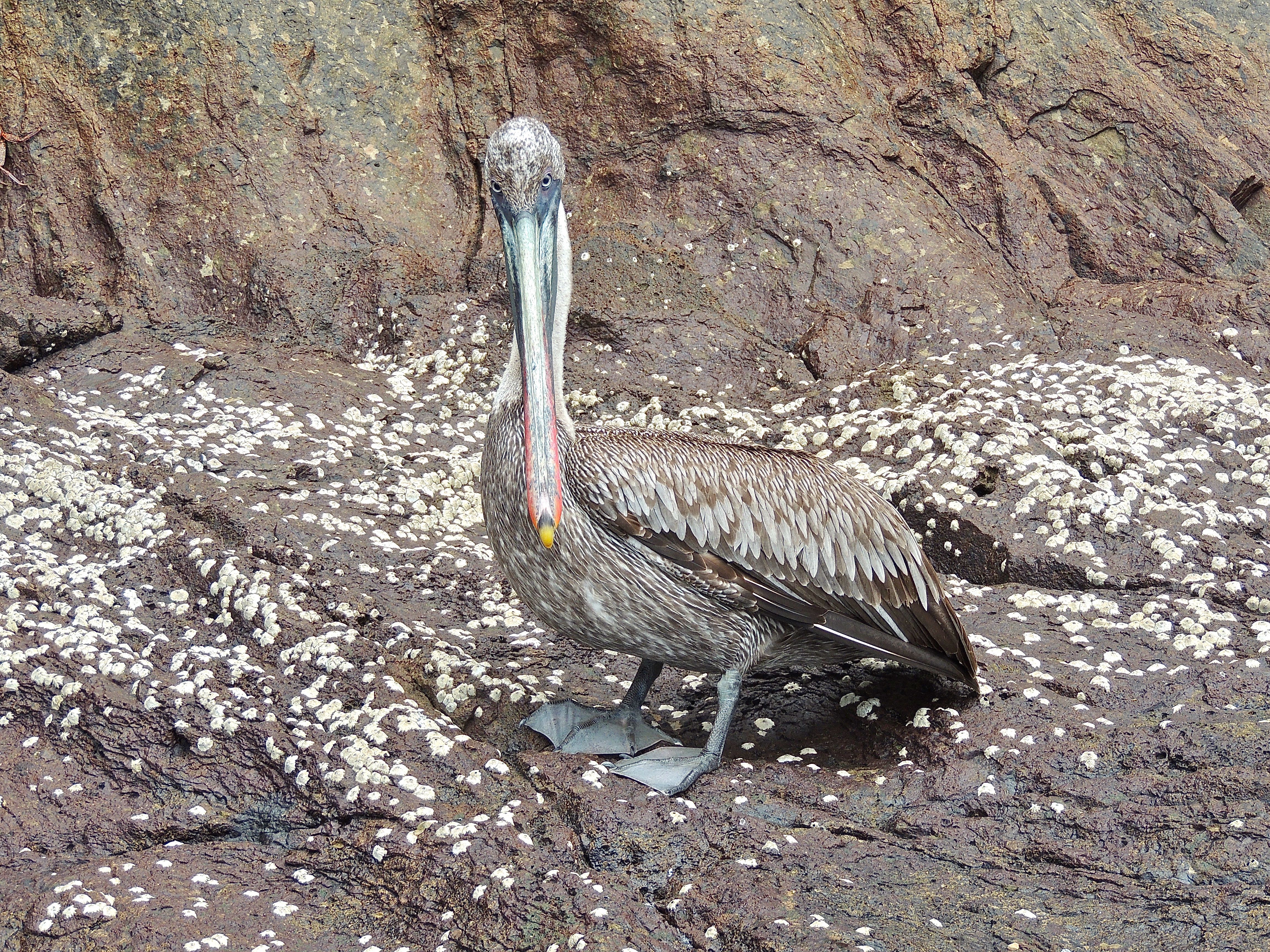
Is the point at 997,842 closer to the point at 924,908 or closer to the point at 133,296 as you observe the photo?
the point at 924,908

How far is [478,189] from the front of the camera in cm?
694

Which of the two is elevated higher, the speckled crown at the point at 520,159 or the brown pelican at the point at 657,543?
the speckled crown at the point at 520,159

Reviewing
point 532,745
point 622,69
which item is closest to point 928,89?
point 622,69

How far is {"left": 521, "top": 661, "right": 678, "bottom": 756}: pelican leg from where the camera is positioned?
379cm

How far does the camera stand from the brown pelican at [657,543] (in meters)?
3.48

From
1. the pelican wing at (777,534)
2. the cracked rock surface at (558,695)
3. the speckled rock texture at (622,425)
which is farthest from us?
the pelican wing at (777,534)

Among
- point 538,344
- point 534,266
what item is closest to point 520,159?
point 534,266

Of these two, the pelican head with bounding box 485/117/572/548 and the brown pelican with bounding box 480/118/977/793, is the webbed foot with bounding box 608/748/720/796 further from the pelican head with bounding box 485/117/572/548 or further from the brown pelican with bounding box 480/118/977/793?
the pelican head with bounding box 485/117/572/548

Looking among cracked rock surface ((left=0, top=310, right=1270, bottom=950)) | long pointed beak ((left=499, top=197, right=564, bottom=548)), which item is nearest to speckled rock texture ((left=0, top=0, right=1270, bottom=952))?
cracked rock surface ((left=0, top=310, right=1270, bottom=950))

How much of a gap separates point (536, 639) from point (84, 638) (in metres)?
1.54

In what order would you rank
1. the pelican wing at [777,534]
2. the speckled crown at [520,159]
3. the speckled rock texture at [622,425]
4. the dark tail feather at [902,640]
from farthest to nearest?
1. the dark tail feather at [902,640]
2. the pelican wing at [777,534]
3. the speckled crown at [520,159]
4. the speckled rock texture at [622,425]

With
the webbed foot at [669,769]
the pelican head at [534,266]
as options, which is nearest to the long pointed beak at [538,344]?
the pelican head at [534,266]

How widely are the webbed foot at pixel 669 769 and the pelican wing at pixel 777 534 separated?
1.60 feet

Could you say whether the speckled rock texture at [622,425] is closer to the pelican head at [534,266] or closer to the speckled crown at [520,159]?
the pelican head at [534,266]
